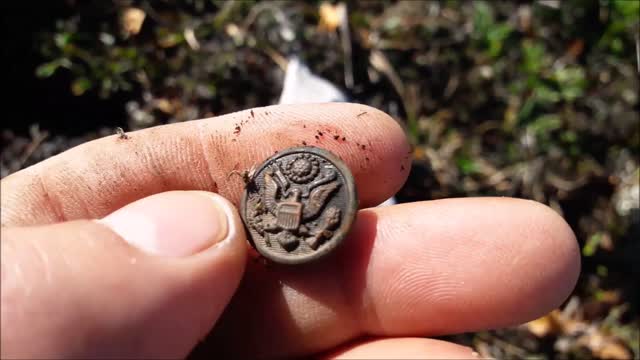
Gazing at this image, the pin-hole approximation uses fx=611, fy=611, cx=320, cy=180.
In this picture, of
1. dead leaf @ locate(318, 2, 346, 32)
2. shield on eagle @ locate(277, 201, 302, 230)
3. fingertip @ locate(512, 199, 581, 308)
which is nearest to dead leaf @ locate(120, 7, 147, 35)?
dead leaf @ locate(318, 2, 346, 32)

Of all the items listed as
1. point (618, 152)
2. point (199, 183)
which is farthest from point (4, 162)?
point (618, 152)

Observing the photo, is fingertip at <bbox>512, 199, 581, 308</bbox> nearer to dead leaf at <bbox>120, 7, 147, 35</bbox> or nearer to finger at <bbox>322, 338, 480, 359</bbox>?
finger at <bbox>322, 338, 480, 359</bbox>

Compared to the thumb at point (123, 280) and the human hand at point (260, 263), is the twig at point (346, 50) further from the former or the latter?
the thumb at point (123, 280)

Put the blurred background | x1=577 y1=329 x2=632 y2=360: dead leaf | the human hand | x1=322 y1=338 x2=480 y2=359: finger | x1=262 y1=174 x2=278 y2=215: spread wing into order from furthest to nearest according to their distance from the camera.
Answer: the blurred background < x1=577 y1=329 x2=632 y2=360: dead leaf < x1=262 y1=174 x2=278 y2=215: spread wing < x1=322 y1=338 x2=480 y2=359: finger < the human hand

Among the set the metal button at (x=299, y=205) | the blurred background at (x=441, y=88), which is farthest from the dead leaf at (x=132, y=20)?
the metal button at (x=299, y=205)

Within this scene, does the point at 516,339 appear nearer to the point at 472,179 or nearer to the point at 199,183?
the point at 472,179

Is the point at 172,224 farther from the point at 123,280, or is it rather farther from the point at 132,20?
the point at 132,20

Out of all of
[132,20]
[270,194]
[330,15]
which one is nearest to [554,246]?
[270,194]
